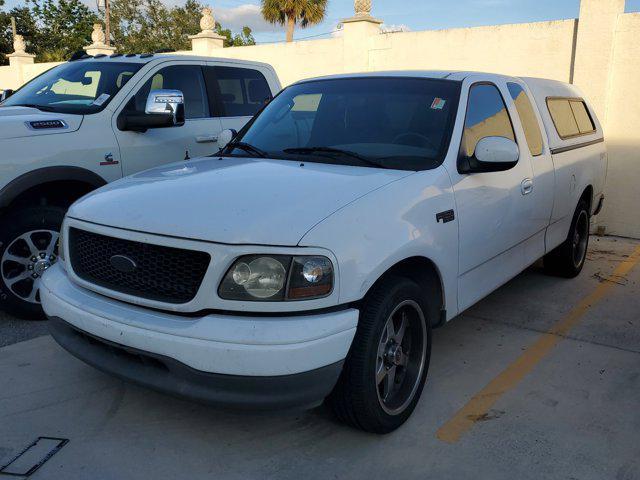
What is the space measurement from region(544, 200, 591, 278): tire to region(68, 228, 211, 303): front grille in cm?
435

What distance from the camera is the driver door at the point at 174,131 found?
520cm

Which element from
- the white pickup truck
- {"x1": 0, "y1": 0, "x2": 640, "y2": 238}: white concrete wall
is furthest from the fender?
{"x1": 0, "y1": 0, "x2": 640, "y2": 238}: white concrete wall

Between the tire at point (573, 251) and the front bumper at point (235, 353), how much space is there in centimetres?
394

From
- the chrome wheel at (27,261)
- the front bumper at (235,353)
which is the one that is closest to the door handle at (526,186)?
the front bumper at (235,353)

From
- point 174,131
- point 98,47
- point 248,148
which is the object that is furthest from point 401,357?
point 98,47

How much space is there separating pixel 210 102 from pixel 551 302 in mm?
3762

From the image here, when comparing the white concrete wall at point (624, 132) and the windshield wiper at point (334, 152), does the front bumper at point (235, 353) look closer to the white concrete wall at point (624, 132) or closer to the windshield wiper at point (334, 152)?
the windshield wiper at point (334, 152)

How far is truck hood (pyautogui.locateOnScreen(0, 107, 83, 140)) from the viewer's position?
448cm

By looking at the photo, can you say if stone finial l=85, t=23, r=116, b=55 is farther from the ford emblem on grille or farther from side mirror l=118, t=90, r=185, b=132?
the ford emblem on grille

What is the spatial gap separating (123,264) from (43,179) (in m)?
2.10

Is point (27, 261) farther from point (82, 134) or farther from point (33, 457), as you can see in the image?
point (33, 457)

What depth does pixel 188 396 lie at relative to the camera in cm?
267

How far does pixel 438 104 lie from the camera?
3.92 meters

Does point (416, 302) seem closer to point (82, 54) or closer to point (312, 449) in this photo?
point (312, 449)
